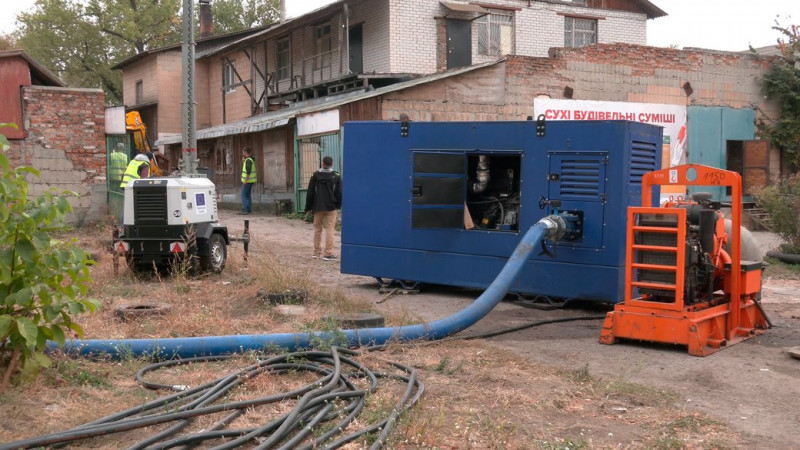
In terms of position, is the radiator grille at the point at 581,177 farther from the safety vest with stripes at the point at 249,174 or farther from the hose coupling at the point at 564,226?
the safety vest with stripes at the point at 249,174

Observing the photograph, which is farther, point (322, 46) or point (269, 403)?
point (322, 46)

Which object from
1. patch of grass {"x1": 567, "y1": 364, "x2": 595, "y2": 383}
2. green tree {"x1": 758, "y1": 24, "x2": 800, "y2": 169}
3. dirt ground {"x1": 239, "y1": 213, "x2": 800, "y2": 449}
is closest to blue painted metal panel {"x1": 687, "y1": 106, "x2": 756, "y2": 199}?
green tree {"x1": 758, "y1": 24, "x2": 800, "y2": 169}

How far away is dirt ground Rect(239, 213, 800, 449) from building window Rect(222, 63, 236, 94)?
24.6 meters

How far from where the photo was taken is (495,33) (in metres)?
27.7

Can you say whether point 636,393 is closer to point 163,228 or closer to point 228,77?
point 163,228

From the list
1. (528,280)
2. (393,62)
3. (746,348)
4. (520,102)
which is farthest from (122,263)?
(393,62)

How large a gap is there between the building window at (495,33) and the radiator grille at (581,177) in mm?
18385

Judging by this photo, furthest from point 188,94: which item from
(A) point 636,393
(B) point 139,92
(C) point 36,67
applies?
(B) point 139,92

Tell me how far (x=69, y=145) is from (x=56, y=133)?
367 millimetres

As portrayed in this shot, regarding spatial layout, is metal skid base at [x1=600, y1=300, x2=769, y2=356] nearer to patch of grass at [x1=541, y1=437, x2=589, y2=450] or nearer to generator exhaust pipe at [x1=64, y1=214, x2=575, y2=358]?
generator exhaust pipe at [x1=64, y1=214, x2=575, y2=358]

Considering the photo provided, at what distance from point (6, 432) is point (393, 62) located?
21.8m

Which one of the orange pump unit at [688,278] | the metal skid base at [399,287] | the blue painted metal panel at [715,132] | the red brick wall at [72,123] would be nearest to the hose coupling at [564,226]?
the orange pump unit at [688,278]

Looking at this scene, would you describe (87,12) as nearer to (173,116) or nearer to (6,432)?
(173,116)

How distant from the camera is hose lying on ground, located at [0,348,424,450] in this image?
179 inches
